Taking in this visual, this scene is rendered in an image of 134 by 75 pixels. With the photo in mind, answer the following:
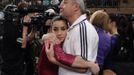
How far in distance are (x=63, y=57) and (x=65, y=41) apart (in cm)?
15

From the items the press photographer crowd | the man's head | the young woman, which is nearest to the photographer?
the press photographer crowd

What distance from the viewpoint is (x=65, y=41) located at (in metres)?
3.26

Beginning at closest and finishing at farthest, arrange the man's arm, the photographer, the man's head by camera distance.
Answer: the man's arm < the man's head < the photographer

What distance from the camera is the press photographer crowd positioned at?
125 inches

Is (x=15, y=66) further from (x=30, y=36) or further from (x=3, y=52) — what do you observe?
(x=30, y=36)

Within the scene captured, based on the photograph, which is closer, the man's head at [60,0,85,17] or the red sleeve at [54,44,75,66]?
the red sleeve at [54,44,75,66]

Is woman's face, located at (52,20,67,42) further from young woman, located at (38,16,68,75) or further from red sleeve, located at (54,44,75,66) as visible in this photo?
red sleeve, located at (54,44,75,66)

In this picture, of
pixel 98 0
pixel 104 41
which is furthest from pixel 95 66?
pixel 98 0

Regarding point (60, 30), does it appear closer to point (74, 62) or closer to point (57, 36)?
point (57, 36)

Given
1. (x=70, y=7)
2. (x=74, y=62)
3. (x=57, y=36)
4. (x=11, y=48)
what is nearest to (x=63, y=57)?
(x=74, y=62)

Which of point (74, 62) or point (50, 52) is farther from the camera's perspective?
point (50, 52)

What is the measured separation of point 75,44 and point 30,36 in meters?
2.72

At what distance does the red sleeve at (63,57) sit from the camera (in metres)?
3.14

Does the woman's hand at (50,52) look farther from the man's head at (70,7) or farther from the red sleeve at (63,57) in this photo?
the man's head at (70,7)
